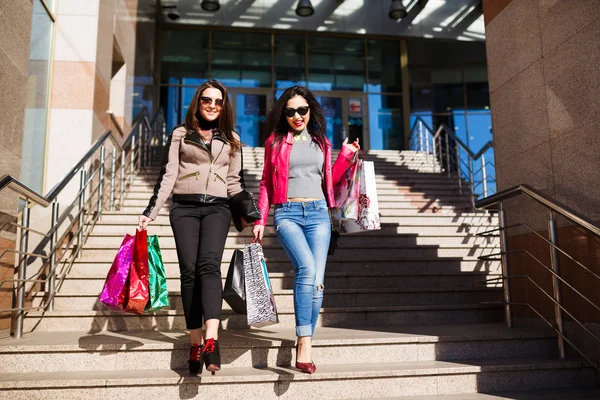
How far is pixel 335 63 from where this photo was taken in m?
18.3

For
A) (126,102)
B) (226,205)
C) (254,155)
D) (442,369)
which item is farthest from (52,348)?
(254,155)

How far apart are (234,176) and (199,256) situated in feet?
1.96

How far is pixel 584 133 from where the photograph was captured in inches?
161

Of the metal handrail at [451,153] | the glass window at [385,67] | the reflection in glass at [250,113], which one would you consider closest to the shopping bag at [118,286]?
the metal handrail at [451,153]

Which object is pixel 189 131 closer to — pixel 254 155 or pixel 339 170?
pixel 339 170

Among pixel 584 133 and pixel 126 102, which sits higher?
pixel 126 102

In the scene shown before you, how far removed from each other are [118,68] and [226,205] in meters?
7.54

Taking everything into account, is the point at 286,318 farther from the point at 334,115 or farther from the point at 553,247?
the point at 334,115

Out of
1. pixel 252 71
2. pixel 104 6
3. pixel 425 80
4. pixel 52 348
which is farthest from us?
pixel 425 80

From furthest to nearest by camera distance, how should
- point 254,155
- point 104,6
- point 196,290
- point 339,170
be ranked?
point 254,155
point 104,6
point 339,170
point 196,290

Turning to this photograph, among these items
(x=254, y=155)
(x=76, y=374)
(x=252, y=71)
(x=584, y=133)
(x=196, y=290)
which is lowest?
(x=76, y=374)

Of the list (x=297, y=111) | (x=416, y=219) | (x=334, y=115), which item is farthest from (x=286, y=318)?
(x=334, y=115)

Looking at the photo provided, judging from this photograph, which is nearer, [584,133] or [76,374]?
[76,374]

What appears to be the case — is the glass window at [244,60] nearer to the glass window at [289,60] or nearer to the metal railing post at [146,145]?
the glass window at [289,60]
